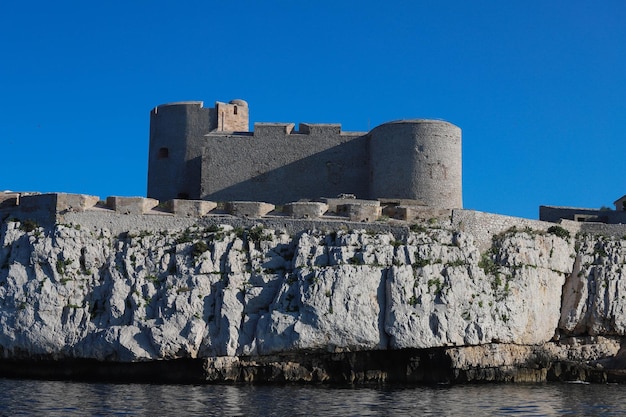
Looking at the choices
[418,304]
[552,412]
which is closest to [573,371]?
[418,304]

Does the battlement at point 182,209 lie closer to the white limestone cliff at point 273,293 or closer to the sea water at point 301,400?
the white limestone cliff at point 273,293

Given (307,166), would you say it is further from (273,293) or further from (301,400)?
(301,400)

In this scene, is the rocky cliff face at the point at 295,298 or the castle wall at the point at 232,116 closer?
the rocky cliff face at the point at 295,298

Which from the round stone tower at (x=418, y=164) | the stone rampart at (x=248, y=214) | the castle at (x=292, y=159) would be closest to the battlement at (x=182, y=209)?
the stone rampart at (x=248, y=214)

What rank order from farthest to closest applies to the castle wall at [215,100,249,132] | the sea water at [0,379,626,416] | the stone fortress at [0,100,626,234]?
the castle wall at [215,100,249,132], the stone fortress at [0,100,626,234], the sea water at [0,379,626,416]

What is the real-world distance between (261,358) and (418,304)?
517 cm

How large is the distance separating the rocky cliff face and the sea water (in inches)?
54.8

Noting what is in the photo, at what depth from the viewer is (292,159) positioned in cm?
4091

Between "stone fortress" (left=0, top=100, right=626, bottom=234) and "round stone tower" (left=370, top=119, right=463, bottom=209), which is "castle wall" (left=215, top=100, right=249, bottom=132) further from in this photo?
"round stone tower" (left=370, top=119, right=463, bottom=209)

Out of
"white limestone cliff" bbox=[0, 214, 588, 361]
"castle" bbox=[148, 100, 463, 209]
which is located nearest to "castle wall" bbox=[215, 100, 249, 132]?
"castle" bbox=[148, 100, 463, 209]

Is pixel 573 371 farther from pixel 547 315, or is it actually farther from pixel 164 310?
pixel 164 310

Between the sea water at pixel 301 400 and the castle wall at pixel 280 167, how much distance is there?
12219 mm

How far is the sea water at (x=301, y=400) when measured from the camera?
24219mm

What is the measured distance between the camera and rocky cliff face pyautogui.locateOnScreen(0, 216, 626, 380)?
101 feet
